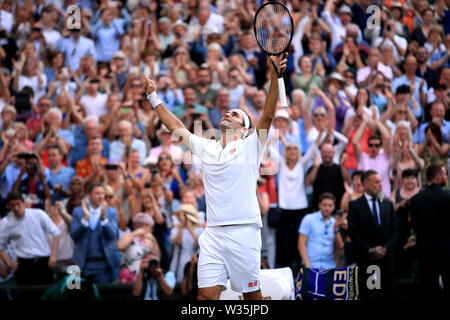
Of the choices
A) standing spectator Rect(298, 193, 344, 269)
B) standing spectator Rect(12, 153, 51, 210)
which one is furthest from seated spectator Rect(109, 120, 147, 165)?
standing spectator Rect(298, 193, 344, 269)

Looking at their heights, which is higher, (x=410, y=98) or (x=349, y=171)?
(x=410, y=98)

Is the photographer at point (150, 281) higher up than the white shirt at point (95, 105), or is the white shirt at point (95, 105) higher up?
the white shirt at point (95, 105)

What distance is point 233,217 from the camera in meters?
6.04

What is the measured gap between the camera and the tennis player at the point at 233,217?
236 inches

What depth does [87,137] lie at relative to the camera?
11.3 metres

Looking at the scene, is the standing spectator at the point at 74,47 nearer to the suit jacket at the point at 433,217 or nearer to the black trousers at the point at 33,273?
the black trousers at the point at 33,273

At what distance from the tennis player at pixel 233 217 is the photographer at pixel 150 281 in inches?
117

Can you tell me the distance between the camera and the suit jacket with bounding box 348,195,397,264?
9.22 metres

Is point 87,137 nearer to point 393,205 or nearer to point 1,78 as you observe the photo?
point 1,78

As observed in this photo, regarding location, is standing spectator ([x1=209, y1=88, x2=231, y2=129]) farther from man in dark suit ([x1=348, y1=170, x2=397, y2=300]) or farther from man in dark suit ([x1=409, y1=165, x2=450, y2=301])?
man in dark suit ([x1=409, y1=165, x2=450, y2=301])

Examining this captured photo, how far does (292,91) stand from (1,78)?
4.81m

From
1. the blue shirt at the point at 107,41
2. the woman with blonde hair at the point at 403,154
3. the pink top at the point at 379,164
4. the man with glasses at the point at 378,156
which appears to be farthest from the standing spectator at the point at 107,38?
the woman with blonde hair at the point at 403,154

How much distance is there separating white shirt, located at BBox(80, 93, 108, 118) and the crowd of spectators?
0.04 m
